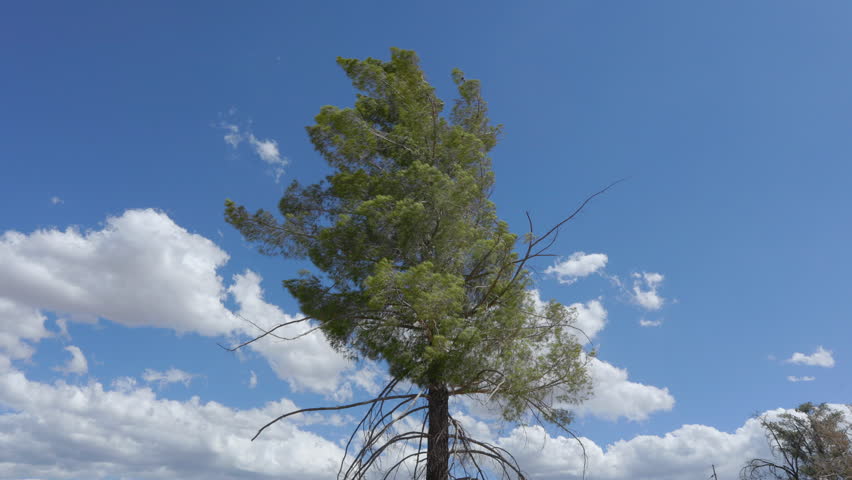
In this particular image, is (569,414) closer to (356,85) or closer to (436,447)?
(436,447)

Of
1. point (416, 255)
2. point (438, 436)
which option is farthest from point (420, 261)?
point (438, 436)

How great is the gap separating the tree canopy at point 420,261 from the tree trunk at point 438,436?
0.6 inches

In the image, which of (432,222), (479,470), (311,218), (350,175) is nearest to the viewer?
(479,470)

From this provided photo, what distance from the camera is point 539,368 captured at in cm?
851

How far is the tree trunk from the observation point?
295 inches

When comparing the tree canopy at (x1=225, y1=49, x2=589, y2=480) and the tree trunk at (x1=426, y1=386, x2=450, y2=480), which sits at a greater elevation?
the tree canopy at (x1=225, y1=49, x2=589, y2=480)

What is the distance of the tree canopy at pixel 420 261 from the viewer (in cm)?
751

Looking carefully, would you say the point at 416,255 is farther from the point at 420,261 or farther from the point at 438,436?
the point at 438,436

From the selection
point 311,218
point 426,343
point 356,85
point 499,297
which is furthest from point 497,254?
point 356,85

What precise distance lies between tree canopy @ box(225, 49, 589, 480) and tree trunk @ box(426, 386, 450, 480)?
0.05ft

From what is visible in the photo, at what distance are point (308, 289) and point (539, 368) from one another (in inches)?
160

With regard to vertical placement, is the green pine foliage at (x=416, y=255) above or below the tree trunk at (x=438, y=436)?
→ above

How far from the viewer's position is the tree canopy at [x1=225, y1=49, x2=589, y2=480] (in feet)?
24.6

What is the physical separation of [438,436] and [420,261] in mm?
2753
